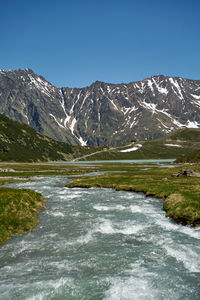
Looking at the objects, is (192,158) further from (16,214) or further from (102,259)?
(102,259)

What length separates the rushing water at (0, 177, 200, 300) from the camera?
13.9 metres

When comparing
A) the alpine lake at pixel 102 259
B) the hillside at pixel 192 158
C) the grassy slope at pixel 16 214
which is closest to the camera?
the alpine lake at pixel 102 259

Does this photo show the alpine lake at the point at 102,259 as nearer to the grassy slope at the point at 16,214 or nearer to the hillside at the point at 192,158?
the grassy slope at the point at 16,214

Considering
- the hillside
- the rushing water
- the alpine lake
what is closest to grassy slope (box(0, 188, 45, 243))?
the alpine lake

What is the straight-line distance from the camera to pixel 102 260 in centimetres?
1805

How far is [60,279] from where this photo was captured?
50.0 ft

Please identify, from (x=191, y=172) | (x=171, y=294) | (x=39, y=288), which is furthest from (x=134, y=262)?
(x=191, y=172)

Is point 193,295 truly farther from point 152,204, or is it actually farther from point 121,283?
point 152,204

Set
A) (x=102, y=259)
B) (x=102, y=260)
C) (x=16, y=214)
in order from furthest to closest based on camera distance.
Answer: (x=16, y=214)
(x=102, y=259)
(x=102, y=260)

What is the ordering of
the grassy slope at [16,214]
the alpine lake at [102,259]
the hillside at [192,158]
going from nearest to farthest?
the alpine lake at [102,259], the grassy slope at [16,214], the hillside at [192,158]

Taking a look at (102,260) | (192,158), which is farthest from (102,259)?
(192,158)

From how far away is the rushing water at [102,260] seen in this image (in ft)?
45.6

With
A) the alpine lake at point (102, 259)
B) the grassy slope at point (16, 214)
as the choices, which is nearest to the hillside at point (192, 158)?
the alpine lake at point (102, 259)

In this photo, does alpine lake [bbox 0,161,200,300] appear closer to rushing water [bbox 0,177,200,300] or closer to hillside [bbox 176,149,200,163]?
rushing water [bbox 0,177,200,300]
